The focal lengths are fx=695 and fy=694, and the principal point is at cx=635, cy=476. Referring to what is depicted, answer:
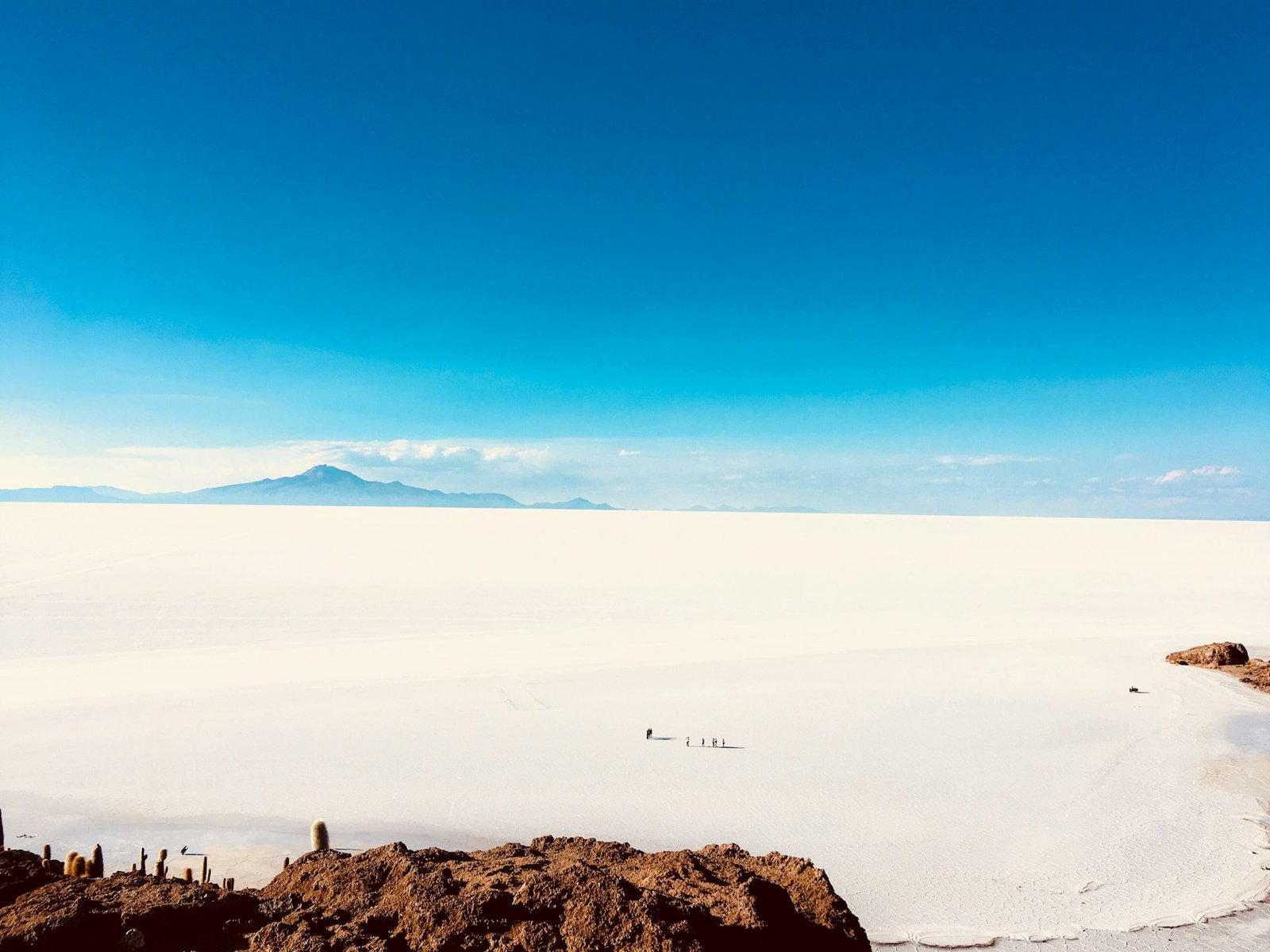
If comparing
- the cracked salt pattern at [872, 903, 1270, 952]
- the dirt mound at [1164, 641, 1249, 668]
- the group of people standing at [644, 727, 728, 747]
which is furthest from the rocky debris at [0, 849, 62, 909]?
the dirt mound at [1164, 641, 1249, 668]

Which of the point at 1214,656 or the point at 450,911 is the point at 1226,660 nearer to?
the point at 1214,656

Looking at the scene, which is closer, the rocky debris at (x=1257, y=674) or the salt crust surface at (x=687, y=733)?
the salt crust surface at (x=687, y=733)

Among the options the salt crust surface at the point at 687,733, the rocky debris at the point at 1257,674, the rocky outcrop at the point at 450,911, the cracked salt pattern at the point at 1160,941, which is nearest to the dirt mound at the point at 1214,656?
the rocky debris at the point at 1257,674

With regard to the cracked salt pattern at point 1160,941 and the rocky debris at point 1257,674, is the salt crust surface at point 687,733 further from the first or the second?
the rocky debris at point 1257,674

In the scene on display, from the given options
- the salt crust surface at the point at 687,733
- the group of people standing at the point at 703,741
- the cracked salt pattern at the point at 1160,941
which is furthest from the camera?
the group of people standing at the point at 703,741

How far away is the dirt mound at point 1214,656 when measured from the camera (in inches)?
643

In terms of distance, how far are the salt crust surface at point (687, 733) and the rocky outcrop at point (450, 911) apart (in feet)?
8.57

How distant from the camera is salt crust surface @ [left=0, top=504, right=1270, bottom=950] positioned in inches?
300

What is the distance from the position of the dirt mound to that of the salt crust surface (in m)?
0.77

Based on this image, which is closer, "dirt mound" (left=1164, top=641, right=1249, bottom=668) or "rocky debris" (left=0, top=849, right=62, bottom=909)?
"rocky debris" (left=0, top=849, right=62, bottom=909)

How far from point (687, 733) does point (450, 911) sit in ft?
26.1

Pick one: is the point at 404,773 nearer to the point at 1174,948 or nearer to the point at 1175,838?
the point at 1174,948

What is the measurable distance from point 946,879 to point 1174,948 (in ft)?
6.02

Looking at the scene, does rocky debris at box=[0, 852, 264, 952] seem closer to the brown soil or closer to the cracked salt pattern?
the cracked salt pattern
